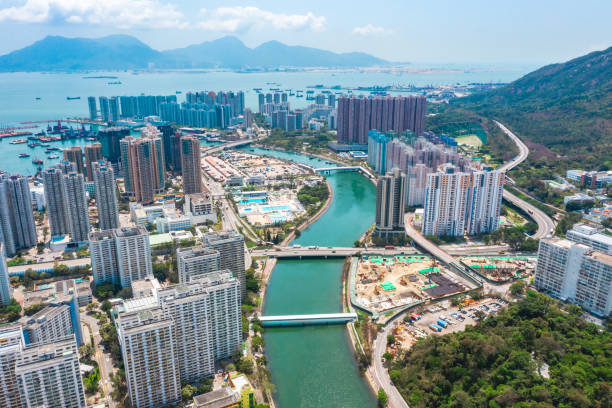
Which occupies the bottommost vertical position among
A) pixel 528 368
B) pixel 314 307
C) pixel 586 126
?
pixel 314 307

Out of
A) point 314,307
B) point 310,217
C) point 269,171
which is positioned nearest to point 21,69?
point 269,171

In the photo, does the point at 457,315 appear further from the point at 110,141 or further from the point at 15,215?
the point at 110,141

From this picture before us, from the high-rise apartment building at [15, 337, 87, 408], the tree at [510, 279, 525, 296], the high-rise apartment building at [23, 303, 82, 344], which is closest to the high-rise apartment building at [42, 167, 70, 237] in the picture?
the high-rise apartment building at [23, 303, 82, 344]

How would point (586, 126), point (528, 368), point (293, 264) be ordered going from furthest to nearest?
point (586, 126) → point (293, 264) → point (528, 368)

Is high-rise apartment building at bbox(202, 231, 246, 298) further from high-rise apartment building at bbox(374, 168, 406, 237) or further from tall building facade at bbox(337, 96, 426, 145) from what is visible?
tall building facade at bbox(337, 96, 426, 145)

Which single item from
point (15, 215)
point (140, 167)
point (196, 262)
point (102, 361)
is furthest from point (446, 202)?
point (15, 215)

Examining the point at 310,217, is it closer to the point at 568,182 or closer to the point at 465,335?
the point at 465,335
